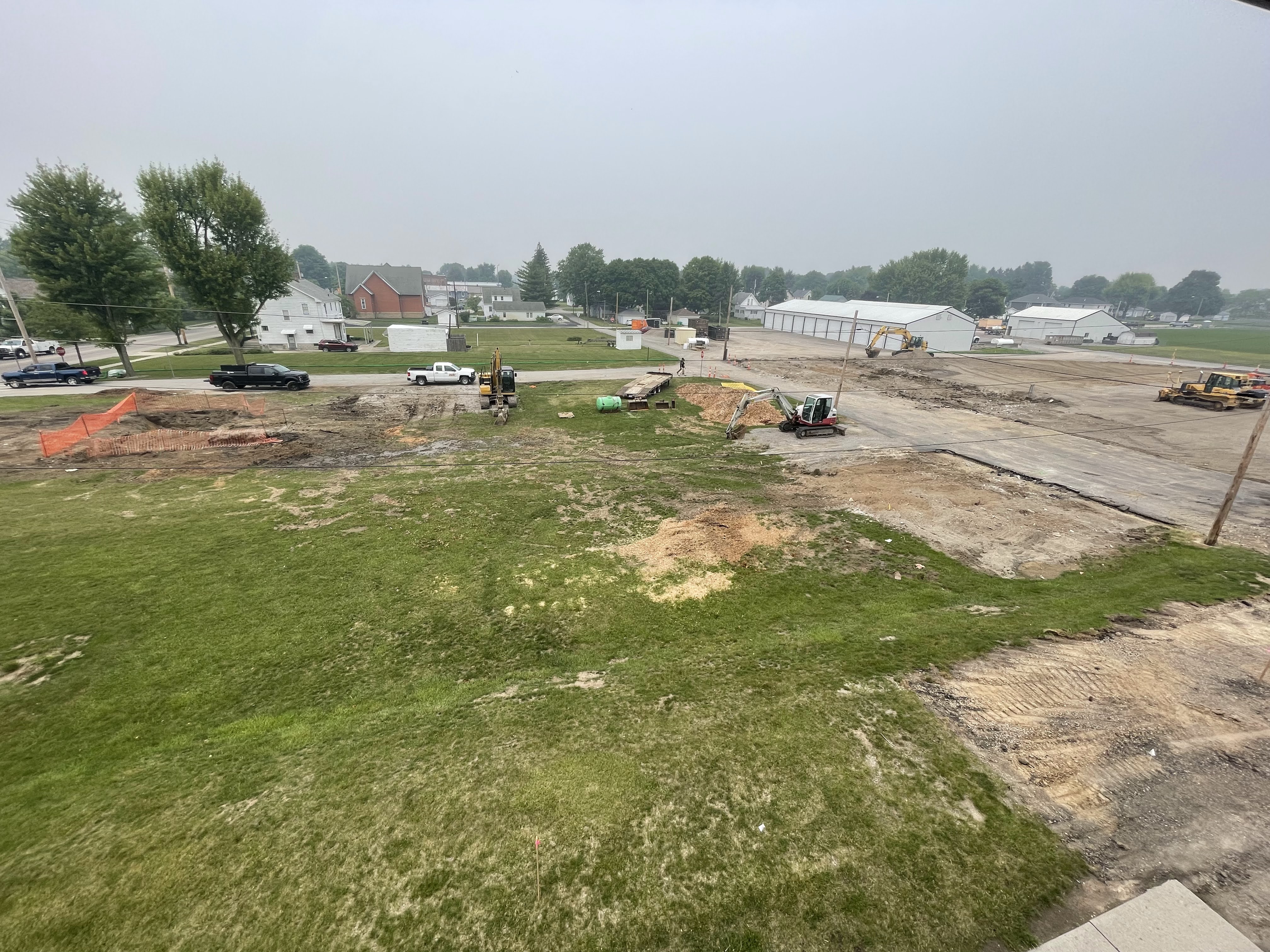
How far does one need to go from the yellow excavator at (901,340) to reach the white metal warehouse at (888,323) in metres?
0.38

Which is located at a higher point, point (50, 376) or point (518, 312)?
point (518, 312)

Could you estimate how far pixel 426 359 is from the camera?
4728 centimetres

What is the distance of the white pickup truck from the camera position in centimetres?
3497

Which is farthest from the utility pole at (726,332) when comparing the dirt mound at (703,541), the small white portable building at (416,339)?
the dirt mound at (703,541)

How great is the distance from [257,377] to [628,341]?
34.9 metres

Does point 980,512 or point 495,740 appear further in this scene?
point 980,512

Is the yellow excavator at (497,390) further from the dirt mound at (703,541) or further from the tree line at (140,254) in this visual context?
the tree line at (140,254)

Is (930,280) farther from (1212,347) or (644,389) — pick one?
(644,389)

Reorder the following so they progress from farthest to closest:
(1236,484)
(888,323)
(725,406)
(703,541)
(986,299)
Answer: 1. (986,299)
2. (888,323)
3. (725,406)
4. (703,541)
5. (1236,484)

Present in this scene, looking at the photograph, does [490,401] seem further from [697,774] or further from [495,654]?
[697,774]

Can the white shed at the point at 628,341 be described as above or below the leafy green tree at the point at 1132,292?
below

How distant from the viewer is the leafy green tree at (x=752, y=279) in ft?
605

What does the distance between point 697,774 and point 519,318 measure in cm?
10013

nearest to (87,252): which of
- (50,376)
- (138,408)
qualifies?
(50,376)
